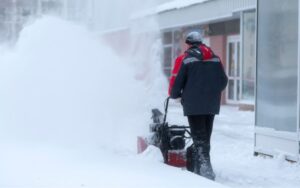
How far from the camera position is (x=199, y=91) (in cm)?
679

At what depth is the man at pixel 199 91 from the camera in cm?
677

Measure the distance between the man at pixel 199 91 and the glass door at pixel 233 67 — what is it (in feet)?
41.9

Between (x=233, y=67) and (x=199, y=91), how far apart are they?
13.4 m

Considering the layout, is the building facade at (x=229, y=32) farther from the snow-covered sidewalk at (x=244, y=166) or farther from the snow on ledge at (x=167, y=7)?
the snow-covered sidewalk at (x=244, y=166)

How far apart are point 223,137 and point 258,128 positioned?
2444 millimetres

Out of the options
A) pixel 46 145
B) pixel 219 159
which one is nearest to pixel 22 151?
pixel 46 145

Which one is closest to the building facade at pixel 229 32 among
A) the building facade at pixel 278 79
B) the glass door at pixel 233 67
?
the glass door at pixel 233 67

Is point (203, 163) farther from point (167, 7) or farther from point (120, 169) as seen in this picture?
point (167, 7)

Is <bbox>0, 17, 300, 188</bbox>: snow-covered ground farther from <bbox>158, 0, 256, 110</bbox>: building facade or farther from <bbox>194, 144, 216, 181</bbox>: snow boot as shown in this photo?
<bbox>158, 0, 256, 110</bbox>: building facade

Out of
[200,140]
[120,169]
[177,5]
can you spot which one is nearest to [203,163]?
[200,140]

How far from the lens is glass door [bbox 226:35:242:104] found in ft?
64.4

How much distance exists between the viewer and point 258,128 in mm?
8836

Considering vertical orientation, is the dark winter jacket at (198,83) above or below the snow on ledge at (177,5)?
below

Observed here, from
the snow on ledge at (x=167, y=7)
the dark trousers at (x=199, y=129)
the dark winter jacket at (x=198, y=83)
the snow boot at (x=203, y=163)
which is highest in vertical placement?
the snow on ledge at (x=167, y=7)
